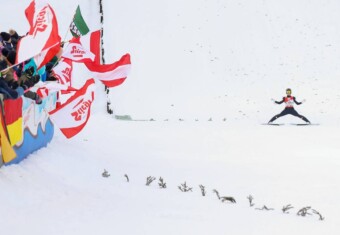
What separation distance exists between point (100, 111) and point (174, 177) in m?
10.4

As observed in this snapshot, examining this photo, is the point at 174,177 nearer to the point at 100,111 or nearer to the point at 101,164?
the point at 101,164

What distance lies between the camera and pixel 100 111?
61.6 feet

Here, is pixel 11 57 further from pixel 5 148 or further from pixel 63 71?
pixel 63 71

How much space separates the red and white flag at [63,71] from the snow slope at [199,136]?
1.09 metres

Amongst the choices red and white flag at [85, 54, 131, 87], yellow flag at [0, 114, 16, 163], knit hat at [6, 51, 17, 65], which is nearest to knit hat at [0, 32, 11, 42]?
red and white flag at [85, 54, 131, 87]

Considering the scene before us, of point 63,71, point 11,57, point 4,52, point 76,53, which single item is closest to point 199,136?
point 63,71

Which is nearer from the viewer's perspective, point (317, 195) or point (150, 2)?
point (317, 195)

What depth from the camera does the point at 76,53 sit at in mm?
9453

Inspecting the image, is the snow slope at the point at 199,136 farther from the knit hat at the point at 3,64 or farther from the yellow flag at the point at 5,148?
the knit hat at the point at 3,64

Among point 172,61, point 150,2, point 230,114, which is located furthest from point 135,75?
point 150,2

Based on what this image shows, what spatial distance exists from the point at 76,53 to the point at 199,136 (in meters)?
5.28

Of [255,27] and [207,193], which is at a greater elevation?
[255,27]

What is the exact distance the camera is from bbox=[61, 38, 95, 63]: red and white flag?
9.40m

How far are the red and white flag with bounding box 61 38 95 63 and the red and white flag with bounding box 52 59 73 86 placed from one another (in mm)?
792
